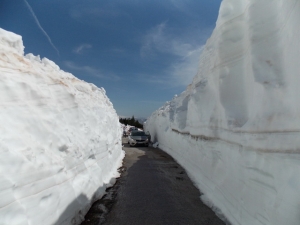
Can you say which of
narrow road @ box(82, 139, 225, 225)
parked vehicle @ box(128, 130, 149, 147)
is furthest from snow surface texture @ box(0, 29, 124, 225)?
parked vehicle @ box(128, 130, 149, 147)

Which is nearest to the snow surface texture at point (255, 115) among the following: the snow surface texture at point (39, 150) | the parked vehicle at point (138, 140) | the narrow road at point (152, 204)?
the narrow road at point (152, 204)

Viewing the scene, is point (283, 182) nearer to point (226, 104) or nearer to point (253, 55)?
point (253, 55)

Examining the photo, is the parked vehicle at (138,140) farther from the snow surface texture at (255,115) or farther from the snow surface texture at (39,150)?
the snow surface texture at (39,150)

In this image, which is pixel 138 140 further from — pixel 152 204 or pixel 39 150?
pixel 39 150

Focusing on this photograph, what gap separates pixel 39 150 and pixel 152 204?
Result: 106 inches

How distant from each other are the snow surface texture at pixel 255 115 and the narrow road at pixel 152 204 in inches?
17.8

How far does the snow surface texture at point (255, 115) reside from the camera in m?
2.79

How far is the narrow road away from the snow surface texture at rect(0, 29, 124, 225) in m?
0.46

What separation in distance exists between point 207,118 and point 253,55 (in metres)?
2.81

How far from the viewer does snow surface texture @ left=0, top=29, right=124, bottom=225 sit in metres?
2.67

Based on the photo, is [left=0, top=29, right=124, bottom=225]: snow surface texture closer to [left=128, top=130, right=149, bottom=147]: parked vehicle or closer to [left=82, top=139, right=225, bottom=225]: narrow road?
[left=82, top=139, right=225, bottom=225]: narrow road

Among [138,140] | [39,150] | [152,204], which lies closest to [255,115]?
[152,204]

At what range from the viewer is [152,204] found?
475cm

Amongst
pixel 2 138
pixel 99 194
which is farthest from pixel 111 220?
pixel 2 138
